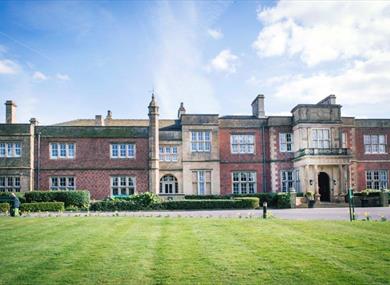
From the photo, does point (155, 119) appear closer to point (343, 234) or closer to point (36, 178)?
point (36, 178)

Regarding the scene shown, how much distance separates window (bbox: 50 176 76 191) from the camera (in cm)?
3388

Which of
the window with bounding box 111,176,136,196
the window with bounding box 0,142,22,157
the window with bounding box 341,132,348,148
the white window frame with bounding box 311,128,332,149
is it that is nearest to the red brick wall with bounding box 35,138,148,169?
the window with bounding box 111,176,136,196

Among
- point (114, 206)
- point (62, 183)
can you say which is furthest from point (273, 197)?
point (62, 183)

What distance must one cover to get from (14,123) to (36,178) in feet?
17.0

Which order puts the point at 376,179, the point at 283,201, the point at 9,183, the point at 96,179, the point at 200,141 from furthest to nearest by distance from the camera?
the point at 376,179
the point at 200,141
the point at 96,179
the point at 9,183
the point at 283,201

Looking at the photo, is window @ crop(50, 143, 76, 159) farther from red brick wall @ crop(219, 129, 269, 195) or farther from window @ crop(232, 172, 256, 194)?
window @ crop(232, 172, 256, 194)

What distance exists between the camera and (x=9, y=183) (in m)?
33.1

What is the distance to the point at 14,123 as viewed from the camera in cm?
3412

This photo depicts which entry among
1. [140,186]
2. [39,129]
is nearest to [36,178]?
[39,129]

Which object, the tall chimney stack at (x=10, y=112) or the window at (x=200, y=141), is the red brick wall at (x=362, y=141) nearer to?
the window at (x=200, y=141)

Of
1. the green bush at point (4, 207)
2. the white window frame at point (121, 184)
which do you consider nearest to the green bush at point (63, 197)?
the green bush at point (4, 207)

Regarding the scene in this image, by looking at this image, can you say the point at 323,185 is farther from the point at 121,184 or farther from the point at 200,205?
the point at 121,184

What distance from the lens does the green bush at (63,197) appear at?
2823 cm

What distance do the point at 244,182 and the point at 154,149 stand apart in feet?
28.8
